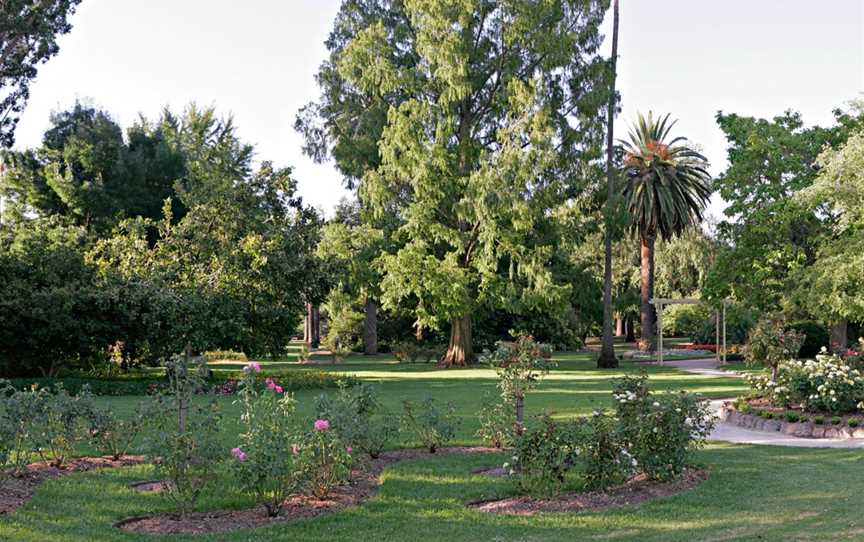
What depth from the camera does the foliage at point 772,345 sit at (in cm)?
1597

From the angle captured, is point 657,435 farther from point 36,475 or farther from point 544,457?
point 36,475

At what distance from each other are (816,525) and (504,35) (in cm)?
2488

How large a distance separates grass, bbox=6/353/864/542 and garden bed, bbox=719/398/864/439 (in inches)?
55.4

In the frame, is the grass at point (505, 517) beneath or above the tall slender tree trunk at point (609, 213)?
beneath

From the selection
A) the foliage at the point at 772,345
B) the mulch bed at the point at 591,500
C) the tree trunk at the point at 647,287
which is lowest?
the mulch bed at the point at 591,500

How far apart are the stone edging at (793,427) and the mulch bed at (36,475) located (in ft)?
30.2

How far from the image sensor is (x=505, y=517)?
296 inches

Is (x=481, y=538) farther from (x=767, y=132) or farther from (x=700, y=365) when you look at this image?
(x=700, y=365)

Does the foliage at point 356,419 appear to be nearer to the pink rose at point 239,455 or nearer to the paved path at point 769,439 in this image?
the pink rose at point 239,455

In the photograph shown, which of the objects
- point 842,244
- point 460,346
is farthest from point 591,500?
point 460,346

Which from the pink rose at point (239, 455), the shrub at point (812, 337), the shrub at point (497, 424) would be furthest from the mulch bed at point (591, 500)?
the shrub at point (812, 337)

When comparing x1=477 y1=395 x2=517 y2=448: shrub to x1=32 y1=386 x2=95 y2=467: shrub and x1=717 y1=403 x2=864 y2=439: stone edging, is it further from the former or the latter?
x1=32 y1=386 x2=95 y2=467: shrub

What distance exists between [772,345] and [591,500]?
9.60 metres

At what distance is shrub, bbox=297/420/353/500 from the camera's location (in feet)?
26.3
